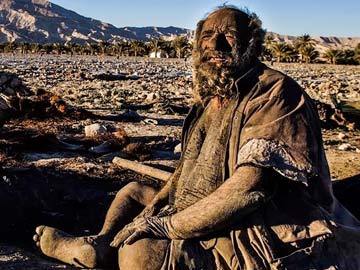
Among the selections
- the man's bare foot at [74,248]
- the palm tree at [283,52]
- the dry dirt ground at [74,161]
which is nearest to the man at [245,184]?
the man's bare foot at [74,248]

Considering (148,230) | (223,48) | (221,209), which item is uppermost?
(223,48)

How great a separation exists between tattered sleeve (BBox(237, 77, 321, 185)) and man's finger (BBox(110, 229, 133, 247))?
3.20 ft

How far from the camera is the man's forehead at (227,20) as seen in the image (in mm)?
3963

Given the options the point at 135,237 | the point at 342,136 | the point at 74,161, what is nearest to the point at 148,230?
the point at 135,237

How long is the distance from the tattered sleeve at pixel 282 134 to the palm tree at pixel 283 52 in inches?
3026

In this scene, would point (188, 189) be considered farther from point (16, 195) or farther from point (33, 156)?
point (33, 156)

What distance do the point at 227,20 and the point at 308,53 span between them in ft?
250

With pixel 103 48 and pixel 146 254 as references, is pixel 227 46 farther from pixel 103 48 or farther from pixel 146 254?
pixel 103 48

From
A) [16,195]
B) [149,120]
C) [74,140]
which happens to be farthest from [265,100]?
[149,120]

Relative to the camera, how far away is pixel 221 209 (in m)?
3.77

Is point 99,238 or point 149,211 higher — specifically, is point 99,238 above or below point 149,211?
below

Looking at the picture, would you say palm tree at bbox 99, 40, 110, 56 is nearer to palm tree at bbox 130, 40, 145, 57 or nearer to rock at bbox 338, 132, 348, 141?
palm tree at bbox 130, 40, 145, 57

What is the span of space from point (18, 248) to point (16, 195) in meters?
1.81

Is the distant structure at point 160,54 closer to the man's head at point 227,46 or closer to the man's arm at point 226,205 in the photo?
the man's head at point 227,46
